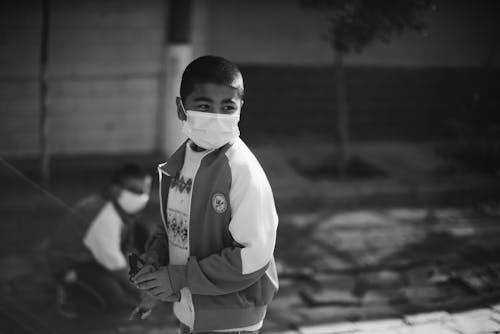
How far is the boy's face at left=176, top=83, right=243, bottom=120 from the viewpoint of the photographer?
2.42 m

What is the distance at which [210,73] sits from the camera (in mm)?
2402

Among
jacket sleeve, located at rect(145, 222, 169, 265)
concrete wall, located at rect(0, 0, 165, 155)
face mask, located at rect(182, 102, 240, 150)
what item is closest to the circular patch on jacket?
face mask, located at rect(182, 102, 240, 150)

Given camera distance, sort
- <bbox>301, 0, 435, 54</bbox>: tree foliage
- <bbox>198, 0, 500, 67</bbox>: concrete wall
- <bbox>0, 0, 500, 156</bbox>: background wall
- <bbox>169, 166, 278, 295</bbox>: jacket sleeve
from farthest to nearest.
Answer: <bbox>198, 0, 500, 67</bbox>: concrete wall, <bbox>0, 0, 500, 156</bbox>: background wall, <bbox>301, 0, 435, 54</bbox>: tree foliage, <bbox>169, 166, 278, 295</bbox>: jacket sleeve

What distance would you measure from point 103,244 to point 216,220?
88.9 inches

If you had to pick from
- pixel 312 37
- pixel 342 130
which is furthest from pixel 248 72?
pixel 342 130

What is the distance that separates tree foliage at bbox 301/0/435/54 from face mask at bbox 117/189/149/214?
288 cm

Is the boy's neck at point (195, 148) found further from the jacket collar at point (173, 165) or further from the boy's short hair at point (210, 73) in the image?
the boy's short hair at point (210, 73)

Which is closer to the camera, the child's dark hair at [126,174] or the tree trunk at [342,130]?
the child's dark hair at [126,174]

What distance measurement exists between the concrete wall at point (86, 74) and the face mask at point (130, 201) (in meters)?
3.10

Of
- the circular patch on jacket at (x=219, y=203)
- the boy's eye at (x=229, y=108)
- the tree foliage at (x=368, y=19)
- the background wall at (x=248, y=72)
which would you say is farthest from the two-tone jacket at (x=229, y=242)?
the background wall at (x=248, y=72)

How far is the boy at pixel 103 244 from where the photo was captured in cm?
455

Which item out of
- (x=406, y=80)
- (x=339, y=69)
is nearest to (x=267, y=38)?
(x=339, y=69)

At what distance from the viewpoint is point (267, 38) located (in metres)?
8.64

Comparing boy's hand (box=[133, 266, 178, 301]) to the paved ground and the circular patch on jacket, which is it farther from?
the paved ground
